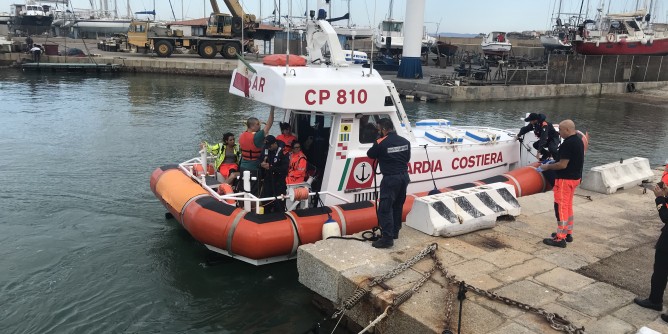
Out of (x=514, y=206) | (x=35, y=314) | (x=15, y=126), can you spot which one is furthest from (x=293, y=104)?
(x=15, y=126)

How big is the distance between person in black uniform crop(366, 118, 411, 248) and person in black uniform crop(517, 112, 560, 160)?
4146mm

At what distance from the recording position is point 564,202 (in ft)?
19.7

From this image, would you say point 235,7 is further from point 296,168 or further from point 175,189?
point 296,168

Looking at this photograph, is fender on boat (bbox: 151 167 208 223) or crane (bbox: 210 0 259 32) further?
crane (bbox: 210 0 259 32)

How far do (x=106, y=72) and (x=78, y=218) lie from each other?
88.3ft

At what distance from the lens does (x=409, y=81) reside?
91.7 ft

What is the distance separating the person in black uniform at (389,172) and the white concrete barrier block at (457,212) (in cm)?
62

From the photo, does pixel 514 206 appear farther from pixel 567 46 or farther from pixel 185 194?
pixel 567 46

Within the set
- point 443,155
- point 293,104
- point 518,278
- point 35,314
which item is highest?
point 293,104

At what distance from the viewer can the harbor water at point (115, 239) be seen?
227 inches

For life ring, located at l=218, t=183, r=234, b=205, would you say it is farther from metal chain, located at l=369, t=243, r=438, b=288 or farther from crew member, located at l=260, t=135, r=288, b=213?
metal chain, located at l=369, t=243, r=438, b=288

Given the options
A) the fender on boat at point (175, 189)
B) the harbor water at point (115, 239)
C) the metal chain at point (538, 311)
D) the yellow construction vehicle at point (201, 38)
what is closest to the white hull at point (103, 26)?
the yellow construction vehicle at point (201, 38)

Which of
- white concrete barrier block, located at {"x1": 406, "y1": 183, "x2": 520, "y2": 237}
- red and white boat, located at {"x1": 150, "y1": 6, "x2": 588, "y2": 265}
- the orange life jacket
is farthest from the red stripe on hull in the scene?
the orange life jacket

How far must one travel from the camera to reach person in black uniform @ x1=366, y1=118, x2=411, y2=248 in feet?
18.3
